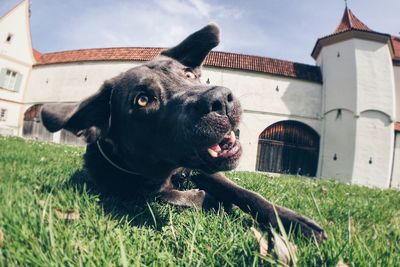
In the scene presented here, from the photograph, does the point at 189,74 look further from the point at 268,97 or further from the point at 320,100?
the point at 320,100

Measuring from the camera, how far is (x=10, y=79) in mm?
31078

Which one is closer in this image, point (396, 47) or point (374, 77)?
point (374, 77)

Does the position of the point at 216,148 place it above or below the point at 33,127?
below

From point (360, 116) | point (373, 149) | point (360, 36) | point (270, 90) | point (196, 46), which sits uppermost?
point (360, 36)

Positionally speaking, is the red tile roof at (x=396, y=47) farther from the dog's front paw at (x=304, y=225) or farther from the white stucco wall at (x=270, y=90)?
the dog's front paw at (x=304, y=225)

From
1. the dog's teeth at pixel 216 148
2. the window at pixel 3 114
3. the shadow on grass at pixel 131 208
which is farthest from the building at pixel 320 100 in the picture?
the dog's teeth at pixel 216 148

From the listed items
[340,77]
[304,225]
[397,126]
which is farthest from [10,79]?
[397,126]

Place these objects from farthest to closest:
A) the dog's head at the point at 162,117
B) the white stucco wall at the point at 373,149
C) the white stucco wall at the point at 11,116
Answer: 1. the white stucco wall at the point at 11,116
2. the white stucco wall at the point at 373,149
3. the dog's head at the point at 162,117

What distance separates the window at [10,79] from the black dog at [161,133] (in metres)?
33.5

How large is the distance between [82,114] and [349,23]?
29808 mm

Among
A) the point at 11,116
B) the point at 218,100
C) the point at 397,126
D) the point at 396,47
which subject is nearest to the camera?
the point at 218,100

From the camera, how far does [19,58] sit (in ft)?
104

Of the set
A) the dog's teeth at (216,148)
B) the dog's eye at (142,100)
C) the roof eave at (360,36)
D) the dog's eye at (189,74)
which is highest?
the roof eave at (360,36)

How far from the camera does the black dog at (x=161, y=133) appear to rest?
225cm
